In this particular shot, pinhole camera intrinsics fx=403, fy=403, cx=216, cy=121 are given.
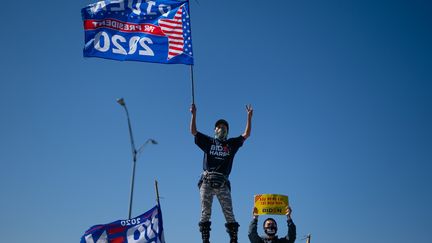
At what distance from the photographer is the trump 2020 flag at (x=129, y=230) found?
27.4 feet

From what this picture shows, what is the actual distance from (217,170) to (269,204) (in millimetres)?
1083

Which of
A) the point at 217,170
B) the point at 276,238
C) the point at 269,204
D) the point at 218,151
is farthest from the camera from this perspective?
the point at 218,151

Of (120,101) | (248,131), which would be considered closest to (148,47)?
(248,131)

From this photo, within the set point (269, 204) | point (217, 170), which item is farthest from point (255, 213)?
point (217, 170)

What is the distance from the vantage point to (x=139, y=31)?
10.3m

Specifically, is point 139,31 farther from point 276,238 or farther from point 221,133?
point 276,238

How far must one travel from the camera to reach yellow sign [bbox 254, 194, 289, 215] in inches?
274

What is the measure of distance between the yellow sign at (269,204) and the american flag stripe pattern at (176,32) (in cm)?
445

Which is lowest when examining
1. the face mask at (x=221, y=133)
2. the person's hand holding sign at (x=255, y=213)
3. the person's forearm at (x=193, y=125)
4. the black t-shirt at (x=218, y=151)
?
the person's hand holding sign at (x=255, y=213)

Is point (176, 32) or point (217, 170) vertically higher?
point (176, 32)

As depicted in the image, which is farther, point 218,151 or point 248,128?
point 248,128

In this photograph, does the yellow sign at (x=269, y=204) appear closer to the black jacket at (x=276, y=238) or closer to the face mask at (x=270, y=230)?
the black jacket at (x=276, y=238)

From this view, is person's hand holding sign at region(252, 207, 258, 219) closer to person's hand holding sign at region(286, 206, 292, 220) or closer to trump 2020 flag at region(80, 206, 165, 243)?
person's hand holding sign at region(286, 206, 292, 220)

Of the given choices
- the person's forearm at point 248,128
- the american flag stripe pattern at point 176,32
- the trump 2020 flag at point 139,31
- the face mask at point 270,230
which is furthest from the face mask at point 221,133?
the american flag stripe pattern at point 176,32
